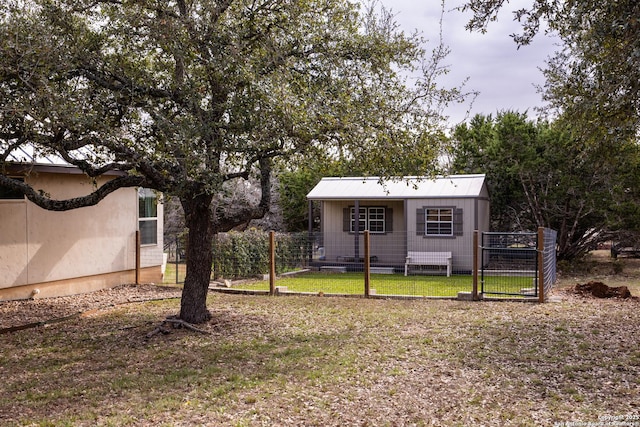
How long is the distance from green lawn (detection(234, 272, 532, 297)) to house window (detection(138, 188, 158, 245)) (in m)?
2.83

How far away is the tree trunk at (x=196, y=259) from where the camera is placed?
8.93 m

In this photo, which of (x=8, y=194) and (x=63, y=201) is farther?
(x=8, y=194)

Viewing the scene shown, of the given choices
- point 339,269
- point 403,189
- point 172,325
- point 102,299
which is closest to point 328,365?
point 172,325

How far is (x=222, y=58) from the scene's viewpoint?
746cm

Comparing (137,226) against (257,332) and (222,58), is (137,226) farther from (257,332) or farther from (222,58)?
(222,58)

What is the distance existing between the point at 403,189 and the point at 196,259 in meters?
11.4

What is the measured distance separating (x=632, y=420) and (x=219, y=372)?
4.16m

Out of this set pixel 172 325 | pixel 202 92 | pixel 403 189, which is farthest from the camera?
pixel 403 189

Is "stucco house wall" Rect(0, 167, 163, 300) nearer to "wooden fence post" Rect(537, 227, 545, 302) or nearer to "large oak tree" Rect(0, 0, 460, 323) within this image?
"large oak tree" Rect(0, 0, 460, 323)

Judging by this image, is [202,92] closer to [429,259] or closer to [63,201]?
[63,201]

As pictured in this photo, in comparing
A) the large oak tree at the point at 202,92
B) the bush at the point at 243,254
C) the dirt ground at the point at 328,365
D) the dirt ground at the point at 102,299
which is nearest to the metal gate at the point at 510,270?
the dirt ground at the point at 102,299

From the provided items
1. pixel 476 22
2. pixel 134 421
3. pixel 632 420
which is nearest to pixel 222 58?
pixel 476 22

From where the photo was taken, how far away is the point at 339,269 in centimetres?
1888

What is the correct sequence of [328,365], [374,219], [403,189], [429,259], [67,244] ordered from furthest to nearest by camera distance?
1. [374,219]
2. [403,189]
3. [429,259]
4. [67,244]
5. [328,365]
